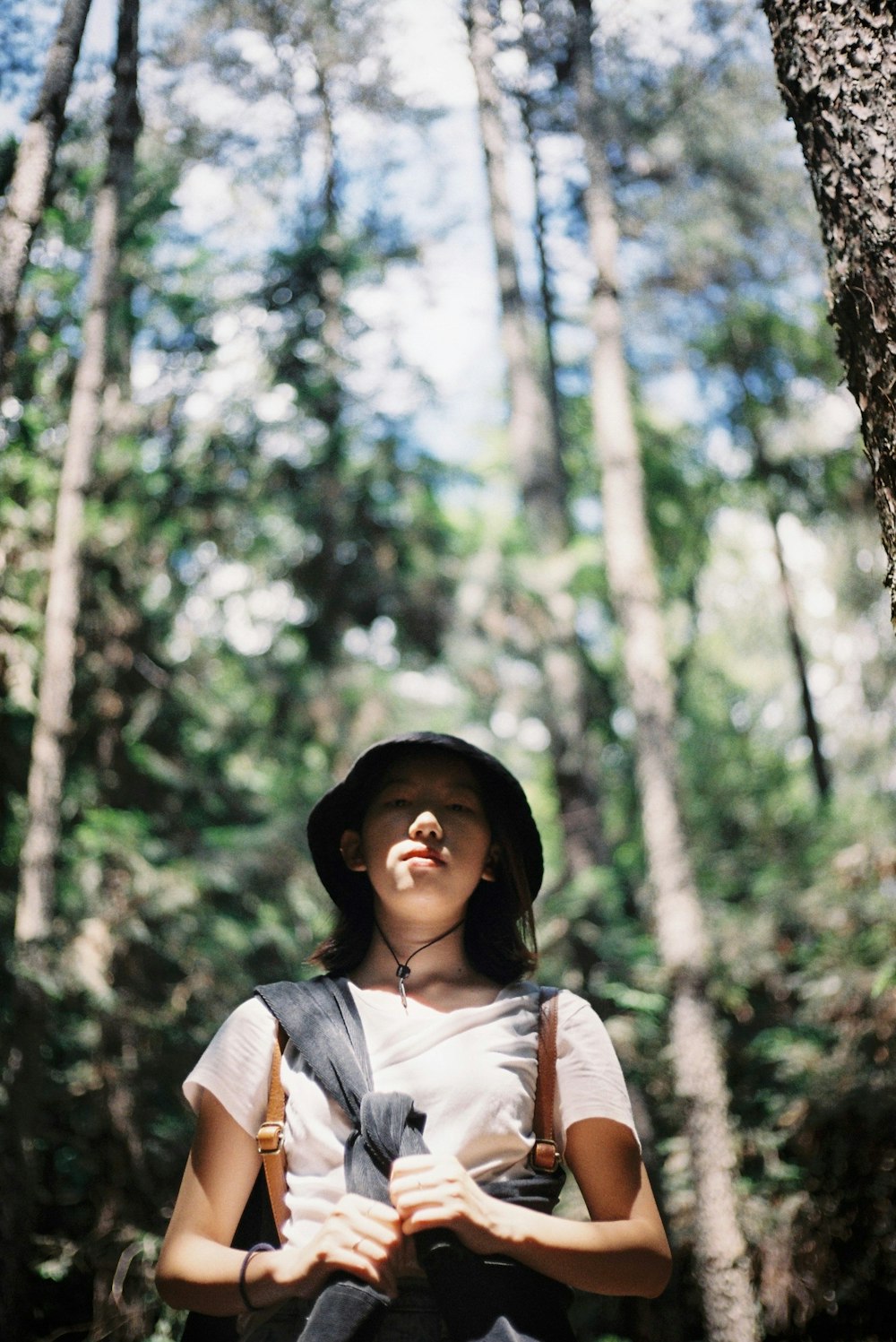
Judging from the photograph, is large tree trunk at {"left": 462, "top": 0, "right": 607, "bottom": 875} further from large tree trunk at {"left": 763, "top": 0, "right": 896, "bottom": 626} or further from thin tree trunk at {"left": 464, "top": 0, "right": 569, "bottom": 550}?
large tree trunk at {"left": 763, "top": 0, "right": 896, "bottom": 626}

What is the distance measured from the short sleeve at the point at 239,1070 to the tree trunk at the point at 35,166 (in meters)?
2.68

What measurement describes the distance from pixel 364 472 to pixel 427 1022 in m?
9.04

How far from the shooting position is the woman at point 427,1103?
6.16ft

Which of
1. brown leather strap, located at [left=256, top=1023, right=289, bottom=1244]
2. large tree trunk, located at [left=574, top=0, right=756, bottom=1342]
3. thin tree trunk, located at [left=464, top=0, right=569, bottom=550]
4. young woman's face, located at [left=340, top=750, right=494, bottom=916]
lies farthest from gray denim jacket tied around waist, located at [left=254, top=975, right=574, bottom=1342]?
thin tree trunk, located at [left=464, top=0, right=569, bottom=550]

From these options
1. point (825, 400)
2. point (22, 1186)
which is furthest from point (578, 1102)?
point (825, 400)

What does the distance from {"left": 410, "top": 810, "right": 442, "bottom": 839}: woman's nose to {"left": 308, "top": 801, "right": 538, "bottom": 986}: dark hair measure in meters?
0.25

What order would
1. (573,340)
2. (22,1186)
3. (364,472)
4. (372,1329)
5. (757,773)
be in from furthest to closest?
(573,340), (757,773), (364,472), (22,1186), (372,1329)

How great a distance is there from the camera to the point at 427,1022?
7.23ft

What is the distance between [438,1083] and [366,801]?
2.47ft

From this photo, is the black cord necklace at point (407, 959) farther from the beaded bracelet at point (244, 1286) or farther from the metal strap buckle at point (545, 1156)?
the beaded bracelet at point (244, 1286)

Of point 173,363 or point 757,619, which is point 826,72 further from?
point 757,619

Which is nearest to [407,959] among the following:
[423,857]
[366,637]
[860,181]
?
[423,857]

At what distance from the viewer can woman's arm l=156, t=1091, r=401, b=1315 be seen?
5.99 ft

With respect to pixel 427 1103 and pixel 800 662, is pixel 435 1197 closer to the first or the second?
pixel 427 1103
